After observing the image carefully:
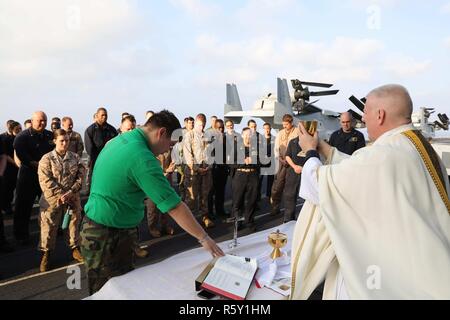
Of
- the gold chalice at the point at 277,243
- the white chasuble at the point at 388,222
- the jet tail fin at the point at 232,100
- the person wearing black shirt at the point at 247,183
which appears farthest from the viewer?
the jet tail fin at the point at 232,100

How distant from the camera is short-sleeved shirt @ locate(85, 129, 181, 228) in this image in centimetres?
171

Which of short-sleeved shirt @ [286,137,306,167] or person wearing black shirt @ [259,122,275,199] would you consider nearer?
short-sleeved shirt @ [286,137,306,167]

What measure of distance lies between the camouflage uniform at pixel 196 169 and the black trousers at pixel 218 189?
297mm

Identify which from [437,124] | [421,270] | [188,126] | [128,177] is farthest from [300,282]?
[437,124]

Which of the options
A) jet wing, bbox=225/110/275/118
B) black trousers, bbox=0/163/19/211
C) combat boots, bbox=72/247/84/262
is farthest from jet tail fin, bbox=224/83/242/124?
combat boots, bbox=72/247/84/262

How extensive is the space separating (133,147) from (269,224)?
4584 mm

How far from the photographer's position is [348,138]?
539 centimetres

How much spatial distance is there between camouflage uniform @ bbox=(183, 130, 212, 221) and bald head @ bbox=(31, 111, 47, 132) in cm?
241

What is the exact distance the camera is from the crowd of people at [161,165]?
12.7 feet

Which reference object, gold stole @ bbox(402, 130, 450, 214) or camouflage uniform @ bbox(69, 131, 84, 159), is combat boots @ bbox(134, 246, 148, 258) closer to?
camouflage uniform @ bbox(69, 131, 84, 159)

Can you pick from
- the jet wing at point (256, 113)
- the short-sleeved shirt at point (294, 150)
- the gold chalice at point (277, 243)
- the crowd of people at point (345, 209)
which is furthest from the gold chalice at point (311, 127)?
the jet wing at point (256, 113)

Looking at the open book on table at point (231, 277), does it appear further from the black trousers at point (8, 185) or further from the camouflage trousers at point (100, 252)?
the black trousers at point (8, 185)

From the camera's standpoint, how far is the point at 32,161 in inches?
177
